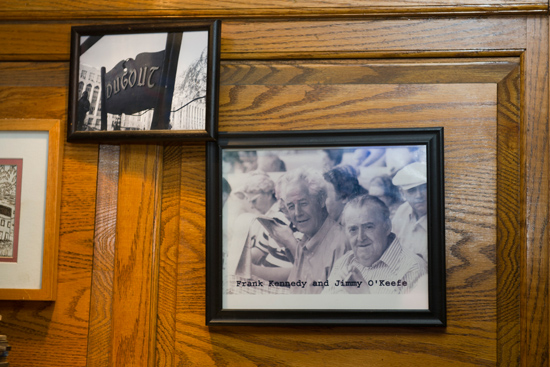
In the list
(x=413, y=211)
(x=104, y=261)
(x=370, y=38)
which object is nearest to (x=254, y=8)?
(x=370, y=38)

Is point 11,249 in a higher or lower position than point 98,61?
lower

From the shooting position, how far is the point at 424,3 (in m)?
1.82

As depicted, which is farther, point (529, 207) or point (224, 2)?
point (224, 2)

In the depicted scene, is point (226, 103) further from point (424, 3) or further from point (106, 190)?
point (424, 3)

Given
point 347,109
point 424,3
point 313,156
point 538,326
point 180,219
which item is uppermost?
point 424,3

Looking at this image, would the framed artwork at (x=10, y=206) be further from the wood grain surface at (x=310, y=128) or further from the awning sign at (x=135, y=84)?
the awning sign at (x=135, y=84)

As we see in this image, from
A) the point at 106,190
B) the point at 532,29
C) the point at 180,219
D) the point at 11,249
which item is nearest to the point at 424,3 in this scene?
the point at 532,29

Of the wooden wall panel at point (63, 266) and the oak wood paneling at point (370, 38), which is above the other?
the oak wood paneling at point (370, 38)

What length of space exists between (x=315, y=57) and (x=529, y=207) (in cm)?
88

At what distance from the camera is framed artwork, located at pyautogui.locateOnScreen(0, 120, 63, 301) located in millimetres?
1810

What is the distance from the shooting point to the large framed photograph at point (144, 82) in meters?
1.80

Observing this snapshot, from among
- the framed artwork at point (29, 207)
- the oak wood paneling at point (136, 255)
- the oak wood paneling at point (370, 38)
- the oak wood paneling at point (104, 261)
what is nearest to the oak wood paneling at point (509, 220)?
the oak wood paneling at point (370, 38)

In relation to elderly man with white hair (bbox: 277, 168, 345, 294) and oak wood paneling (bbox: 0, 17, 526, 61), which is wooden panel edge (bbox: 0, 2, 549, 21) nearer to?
oak wood paneling (bbox: 0, 17, 526, 61)

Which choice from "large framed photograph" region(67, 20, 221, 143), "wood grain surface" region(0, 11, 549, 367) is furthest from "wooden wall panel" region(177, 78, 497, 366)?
"large framed photograph" region(67, 20, 221, 143)
